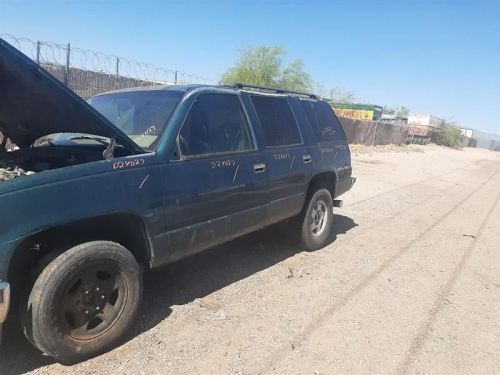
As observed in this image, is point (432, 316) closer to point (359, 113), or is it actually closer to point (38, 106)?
point (38, 106)

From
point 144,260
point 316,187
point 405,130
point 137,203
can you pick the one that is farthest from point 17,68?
point 405,130

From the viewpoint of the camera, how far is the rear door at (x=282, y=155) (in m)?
4.48

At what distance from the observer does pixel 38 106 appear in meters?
3.03

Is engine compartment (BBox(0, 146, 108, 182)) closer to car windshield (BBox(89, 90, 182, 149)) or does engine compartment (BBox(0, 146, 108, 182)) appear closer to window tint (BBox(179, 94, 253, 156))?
car windshield (BBox(89, 90, 182, 149))

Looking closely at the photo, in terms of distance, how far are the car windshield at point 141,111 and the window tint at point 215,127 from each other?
20cm

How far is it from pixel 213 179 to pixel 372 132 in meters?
32.4

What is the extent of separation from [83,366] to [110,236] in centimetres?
92

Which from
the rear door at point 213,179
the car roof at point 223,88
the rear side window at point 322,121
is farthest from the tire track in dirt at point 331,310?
the car roof at point 223,88

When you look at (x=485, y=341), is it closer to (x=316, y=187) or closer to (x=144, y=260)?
(x=316, y=187)

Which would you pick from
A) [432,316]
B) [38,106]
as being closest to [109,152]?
[38,106]

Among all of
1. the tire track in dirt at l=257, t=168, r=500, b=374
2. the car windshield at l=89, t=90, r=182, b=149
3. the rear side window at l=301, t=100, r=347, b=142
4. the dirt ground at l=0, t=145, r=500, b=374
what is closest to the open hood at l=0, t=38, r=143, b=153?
the car windshield at l=89, t=90, r=182, b=149

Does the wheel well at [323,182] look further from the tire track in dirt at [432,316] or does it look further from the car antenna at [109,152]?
the car antenna at [109,152]

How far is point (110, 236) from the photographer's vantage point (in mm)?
3252

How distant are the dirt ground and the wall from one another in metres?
22.9
